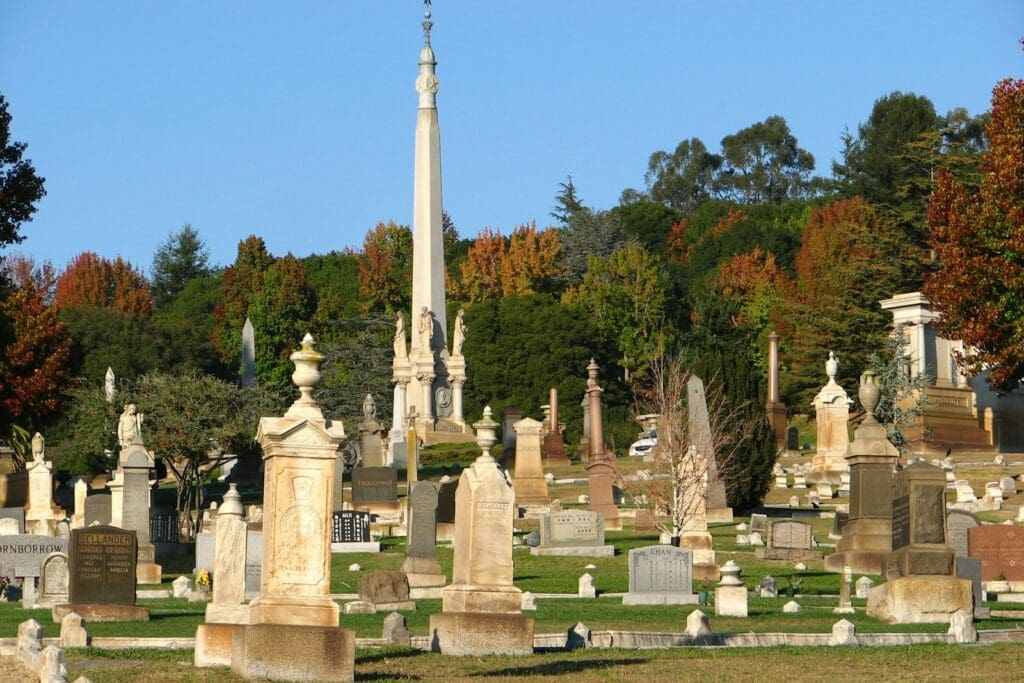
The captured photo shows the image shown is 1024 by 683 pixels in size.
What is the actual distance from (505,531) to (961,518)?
1144 cm

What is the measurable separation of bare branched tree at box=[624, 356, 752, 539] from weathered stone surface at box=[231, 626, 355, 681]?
1666 cm

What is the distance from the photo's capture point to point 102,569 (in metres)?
22.6

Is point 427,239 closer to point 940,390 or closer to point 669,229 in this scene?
point 940,390

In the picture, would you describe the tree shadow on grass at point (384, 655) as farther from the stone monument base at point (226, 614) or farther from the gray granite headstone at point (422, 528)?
the gray granite headstone at point (422, 528)

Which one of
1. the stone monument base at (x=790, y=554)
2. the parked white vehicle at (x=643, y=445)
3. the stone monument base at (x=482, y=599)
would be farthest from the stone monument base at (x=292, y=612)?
the parked white vehicle at (x=643, y=445)

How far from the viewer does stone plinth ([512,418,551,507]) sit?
43.1 meters

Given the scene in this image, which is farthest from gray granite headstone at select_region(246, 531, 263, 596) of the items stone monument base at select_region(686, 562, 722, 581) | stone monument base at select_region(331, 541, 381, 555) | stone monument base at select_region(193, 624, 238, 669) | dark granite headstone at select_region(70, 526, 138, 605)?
stone monument base at select_region(193, 624, 238, 669)

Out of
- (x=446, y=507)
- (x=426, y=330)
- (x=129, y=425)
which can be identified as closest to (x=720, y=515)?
(x=446, y=507)

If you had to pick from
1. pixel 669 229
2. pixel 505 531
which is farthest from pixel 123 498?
pixel 669 229

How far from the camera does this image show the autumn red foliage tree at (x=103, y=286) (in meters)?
106

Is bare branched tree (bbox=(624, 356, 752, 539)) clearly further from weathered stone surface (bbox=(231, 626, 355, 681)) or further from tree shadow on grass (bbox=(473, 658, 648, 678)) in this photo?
weathered stone surface (bbox=(231, 626, 355, 681))

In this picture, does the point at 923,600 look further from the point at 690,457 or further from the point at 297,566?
the point at 690,457

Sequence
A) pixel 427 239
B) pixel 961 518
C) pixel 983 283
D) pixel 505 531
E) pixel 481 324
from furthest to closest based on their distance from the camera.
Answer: pixel 481 324, pixel 427 239, pixel 983 283, pixel 961 518, pixel 505 531

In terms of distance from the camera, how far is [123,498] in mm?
33500
